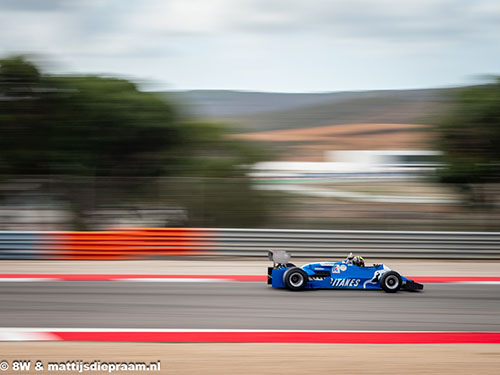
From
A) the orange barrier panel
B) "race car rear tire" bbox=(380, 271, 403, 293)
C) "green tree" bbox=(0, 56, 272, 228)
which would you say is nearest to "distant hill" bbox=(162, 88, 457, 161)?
"green tree" bbox=(0, 56, 272, 228)

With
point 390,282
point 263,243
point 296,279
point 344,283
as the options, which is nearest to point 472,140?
Answer: point 263,243

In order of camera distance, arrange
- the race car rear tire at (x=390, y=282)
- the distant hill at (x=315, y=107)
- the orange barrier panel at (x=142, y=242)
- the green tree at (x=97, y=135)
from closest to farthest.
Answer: the race car rear tire at (x=390, y=282) < the orange barrier panel at (x=142, y=242) < the green tree at (x=97, y=135) < the distant hill at (x=315, y=107)

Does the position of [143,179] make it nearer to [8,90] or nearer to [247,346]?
[8,90]

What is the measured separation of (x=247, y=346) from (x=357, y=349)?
103 centimetres

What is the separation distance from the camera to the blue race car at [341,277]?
8672 mm

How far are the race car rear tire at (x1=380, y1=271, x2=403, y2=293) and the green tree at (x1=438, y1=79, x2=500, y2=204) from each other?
6.26 metres

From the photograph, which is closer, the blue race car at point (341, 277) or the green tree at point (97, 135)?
the blue race car at point (341, 277)

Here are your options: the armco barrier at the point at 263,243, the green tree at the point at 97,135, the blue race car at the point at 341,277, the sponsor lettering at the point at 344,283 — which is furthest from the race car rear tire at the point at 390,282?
the green tree at the point at 97,135

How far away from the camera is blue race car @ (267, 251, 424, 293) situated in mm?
8672

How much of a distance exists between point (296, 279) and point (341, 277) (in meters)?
0.62

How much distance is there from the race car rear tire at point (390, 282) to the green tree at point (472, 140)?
20.5 feet

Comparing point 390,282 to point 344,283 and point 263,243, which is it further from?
point 263,243

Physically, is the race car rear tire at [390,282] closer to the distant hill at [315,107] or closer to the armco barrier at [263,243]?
the armco barrier at [263,243]

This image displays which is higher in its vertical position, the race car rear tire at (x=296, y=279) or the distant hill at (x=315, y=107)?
the distant hill at (x=315, y=107)
